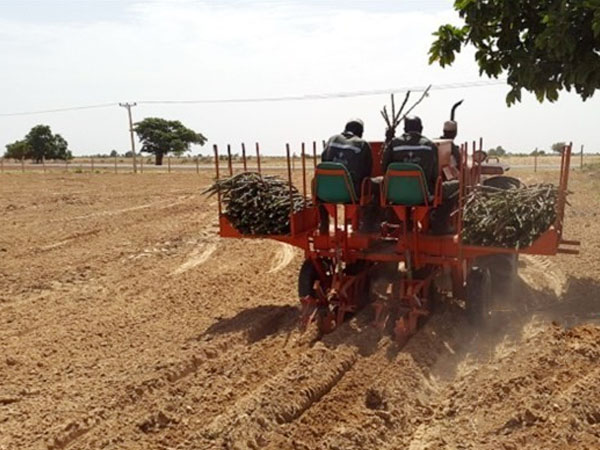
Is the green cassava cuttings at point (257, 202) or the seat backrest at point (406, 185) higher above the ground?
the seat backrest at point (406, 185)

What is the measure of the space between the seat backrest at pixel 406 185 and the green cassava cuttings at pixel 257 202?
1247 mm

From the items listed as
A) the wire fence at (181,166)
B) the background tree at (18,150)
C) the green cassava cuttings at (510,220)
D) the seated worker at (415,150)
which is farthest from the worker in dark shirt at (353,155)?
the background tree at (18,150)

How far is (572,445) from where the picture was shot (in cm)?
455

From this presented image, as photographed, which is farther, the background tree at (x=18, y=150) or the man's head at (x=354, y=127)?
the background tree at (x=18, y=150)

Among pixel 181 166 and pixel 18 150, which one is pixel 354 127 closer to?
pixel 181 166

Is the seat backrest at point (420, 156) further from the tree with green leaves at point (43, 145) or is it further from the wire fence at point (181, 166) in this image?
the tree with green leaves at point (43, 145)

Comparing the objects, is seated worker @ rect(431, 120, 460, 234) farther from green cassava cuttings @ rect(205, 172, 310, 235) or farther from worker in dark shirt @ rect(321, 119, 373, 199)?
green cassava cuttings @ rect(205, 172, 310, 235)

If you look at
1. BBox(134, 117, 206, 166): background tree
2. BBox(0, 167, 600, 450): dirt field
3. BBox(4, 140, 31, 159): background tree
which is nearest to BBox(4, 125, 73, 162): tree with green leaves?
BBox(4, 140, 31, 159): background tree

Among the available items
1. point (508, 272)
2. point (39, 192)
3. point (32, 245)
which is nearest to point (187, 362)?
point (508, 272)

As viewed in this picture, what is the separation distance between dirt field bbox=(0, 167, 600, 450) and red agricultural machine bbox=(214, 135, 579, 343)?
0.97 feet

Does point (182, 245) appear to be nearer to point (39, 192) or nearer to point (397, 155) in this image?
point (397, 155)

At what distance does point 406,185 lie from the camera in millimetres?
6867

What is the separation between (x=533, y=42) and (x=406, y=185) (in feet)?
9.62

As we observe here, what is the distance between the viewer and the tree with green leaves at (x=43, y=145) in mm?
62438
